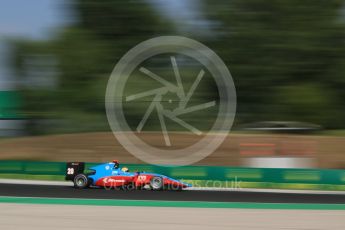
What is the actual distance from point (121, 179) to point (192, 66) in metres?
20.1

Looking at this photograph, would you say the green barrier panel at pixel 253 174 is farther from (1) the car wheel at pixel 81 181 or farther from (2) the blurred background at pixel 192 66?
(2) the blurred background at pixel 192 66

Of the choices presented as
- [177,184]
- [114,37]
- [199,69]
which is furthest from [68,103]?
[177,184]

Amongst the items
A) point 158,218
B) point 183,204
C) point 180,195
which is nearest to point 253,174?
point 180,195

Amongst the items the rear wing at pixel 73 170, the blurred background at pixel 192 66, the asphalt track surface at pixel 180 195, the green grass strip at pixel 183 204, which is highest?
the blurred background at pixel 192 66

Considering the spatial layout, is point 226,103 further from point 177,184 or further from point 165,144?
point 177,184

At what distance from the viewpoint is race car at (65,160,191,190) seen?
14.9 meters

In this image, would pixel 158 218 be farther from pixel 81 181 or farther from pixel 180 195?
pixel 81 181

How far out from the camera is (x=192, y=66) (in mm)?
34406

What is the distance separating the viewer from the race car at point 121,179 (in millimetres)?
14922

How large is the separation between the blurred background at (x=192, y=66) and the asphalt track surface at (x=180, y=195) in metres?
16.3

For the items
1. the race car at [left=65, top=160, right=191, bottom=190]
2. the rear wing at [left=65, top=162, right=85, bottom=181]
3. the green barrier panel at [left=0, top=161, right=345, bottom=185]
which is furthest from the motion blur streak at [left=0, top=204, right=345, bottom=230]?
the green barrier panel at [left=0, top=161, right=345, bottom=185]

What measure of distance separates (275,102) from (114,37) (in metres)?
9.73

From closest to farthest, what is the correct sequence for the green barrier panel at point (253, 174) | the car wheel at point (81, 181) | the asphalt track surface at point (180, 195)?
the asphalt track surface at point (180, 195) → the car wheel at point (81, 181) → the green barrier panel at point (253, 174)

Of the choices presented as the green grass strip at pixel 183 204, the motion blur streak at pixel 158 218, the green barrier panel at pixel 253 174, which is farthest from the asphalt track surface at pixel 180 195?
the green barrier panel at pixel 253 174
